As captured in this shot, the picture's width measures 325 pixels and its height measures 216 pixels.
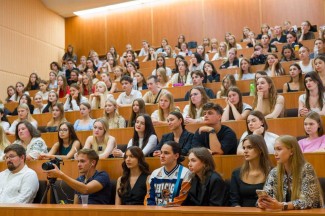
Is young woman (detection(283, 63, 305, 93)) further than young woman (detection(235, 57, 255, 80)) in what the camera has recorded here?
No

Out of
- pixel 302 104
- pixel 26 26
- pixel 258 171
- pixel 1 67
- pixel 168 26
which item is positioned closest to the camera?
pixel 258 171

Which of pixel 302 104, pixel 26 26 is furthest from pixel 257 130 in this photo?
pixel 26 26

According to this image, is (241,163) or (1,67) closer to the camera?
(241,163)

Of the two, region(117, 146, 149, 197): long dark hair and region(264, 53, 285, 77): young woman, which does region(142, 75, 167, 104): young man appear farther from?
region(117, 146, 149, 197): long dark hair

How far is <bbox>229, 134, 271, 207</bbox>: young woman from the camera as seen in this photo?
2.05 meters

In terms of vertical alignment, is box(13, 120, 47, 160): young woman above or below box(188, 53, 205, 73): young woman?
below

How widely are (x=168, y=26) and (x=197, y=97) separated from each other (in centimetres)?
459

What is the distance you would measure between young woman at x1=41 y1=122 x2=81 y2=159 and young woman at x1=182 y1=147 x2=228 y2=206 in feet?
3.89

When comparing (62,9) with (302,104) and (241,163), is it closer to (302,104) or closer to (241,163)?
(302,104)

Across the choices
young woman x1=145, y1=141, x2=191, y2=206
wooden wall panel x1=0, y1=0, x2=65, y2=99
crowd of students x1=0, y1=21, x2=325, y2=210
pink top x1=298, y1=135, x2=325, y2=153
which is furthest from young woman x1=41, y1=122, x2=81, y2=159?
wooden wall panel x1=0, y1=0, x2=65, y2=99

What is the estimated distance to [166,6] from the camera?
7746 millimetres

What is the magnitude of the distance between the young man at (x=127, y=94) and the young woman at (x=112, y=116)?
1.67 feet

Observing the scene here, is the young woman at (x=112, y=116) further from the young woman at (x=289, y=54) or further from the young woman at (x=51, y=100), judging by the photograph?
the young woman at (x=289, y=54)

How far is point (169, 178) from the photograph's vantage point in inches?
89.3
